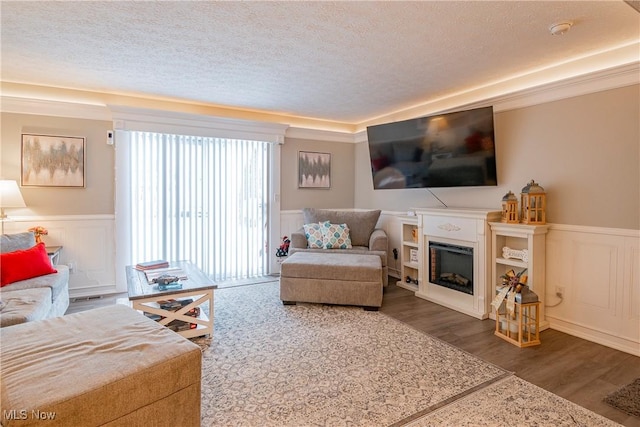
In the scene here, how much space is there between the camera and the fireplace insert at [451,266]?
3.49 m

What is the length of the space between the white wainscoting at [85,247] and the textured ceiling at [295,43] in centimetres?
149

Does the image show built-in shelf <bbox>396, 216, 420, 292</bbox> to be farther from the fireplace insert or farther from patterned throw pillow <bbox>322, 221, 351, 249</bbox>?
patterned throw pillow <bbox>322, 221, 351, 249</bbox>

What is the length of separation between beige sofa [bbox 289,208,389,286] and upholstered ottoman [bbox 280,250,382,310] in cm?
59

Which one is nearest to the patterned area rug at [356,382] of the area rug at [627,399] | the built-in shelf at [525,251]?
the area rug at [627,399]

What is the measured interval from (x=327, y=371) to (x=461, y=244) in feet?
6.72

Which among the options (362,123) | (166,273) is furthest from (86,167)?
(362,123)

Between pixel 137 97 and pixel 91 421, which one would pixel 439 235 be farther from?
pixel 137 97

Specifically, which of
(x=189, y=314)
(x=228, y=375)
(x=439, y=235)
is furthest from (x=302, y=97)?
(x=228, y=375)

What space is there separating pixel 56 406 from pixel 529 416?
2232 millimetres

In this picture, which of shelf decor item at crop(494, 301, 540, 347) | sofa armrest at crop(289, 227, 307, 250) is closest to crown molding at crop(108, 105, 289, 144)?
sofa armrest at crop(289, 227, 307, 250)

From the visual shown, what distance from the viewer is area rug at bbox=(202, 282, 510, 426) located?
1.87 meters

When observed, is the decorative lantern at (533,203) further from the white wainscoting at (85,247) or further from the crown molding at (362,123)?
the white wainscoting at (85,247)

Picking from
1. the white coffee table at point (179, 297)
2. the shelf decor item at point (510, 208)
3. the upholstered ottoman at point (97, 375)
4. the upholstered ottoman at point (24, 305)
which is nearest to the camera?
the upholstered ottoman at point (97, 375)

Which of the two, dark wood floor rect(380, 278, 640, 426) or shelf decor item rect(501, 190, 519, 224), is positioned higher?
shelf decor item rect(501, 190, 519, 224)
